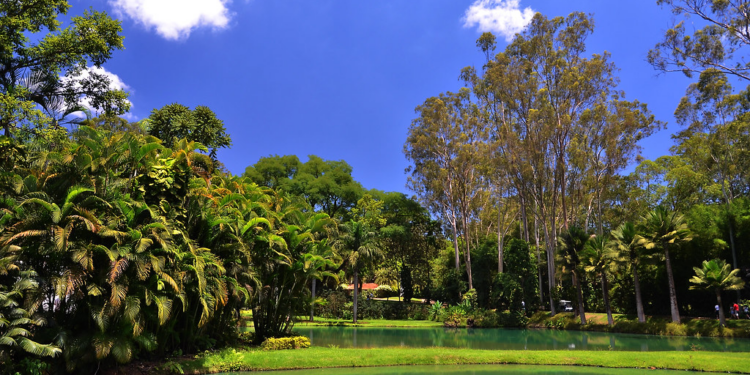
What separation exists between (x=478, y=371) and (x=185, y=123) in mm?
15894

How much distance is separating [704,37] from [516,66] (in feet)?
49.8

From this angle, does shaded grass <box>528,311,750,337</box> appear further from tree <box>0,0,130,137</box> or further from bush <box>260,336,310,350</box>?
tree <box>0,0,130,137</box>

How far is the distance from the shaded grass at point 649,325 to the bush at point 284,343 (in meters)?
22.3

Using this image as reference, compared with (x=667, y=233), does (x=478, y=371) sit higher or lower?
lower

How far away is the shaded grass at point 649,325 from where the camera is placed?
2562 centimetres

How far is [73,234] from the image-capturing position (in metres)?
11.3

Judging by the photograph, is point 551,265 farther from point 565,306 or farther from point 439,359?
point 439,359

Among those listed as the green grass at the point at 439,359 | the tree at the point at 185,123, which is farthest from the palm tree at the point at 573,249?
the tree at the point at 185,123

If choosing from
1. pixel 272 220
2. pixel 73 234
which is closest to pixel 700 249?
pixel 272 220

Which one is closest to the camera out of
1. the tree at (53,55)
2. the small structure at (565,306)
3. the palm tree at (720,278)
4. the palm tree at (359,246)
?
the tree at (53,55)

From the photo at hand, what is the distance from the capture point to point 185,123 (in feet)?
66.2

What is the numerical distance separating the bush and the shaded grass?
2229 cm

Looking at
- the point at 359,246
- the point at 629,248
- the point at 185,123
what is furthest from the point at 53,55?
the point at 629,248

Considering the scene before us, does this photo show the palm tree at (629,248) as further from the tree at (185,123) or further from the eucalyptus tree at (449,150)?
the tree at (185,123)
